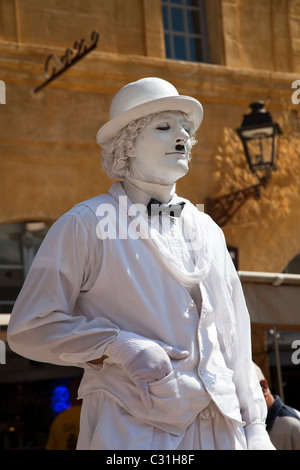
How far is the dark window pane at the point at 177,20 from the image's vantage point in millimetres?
13258

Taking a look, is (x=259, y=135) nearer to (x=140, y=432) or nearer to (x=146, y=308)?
(x=146, y=308)

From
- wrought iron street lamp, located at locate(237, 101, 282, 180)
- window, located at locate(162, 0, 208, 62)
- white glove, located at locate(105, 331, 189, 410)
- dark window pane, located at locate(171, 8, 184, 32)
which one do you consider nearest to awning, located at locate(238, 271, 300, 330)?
wrought iron street lamp, located at locate(237, 101, 282, 180)

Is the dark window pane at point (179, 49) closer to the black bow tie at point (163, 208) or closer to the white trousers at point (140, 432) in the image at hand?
the black bow tie at point (163, 208)

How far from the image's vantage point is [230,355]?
Answer: 3.55 m

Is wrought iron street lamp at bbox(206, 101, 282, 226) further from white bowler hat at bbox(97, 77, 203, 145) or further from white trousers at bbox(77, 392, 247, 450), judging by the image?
white trousers at bbox(77, 392, 247, 450)

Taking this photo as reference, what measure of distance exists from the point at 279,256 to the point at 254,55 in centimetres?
264

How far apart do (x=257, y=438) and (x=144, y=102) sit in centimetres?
120

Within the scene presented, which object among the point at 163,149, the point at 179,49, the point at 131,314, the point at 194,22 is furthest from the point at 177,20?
the point at 131,314

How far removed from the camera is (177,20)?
43.7 ft

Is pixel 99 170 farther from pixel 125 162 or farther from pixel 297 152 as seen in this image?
pixel 125 162

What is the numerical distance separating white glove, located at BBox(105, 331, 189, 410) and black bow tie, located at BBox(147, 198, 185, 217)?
0.55 meters

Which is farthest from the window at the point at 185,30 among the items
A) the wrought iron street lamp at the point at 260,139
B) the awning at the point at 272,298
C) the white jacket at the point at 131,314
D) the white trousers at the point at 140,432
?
the white trousers at the point at 140,432

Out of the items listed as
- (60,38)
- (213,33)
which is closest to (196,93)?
(213,33)
